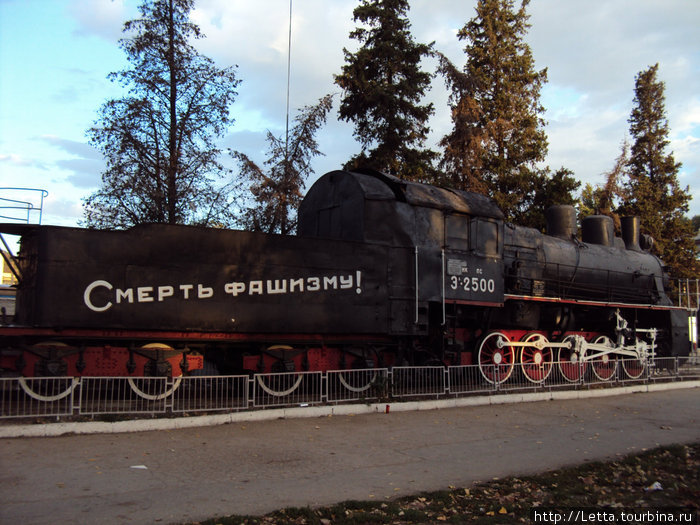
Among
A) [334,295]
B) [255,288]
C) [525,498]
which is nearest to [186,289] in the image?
[255,288]

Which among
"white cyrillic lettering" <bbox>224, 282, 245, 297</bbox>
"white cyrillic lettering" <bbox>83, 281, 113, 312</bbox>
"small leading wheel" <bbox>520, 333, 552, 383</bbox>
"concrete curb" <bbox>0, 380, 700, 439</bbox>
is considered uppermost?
"white cyrillic lettering" <bbox>224, 282, 245, 297</bbox>

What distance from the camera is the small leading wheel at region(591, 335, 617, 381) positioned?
15017 millimetres

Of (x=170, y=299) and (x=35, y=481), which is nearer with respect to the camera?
(x=35, y=481)

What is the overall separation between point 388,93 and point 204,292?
14931mm

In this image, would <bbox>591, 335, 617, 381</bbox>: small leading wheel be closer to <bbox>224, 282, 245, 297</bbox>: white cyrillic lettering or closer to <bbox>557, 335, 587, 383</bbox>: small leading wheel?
<bbox>557, 335, 587, 383</bbox>: small leading wheel

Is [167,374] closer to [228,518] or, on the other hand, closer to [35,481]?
[35,481]

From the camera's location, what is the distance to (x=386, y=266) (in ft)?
38.8

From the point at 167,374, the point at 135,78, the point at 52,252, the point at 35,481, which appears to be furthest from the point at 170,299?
the point at 135,78

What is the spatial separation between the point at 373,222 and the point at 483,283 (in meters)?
3.15

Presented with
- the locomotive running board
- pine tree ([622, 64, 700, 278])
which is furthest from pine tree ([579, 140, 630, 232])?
the locomotive running board

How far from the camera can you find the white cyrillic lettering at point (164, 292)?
383 inches

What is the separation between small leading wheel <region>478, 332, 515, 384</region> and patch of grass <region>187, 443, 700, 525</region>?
6.20m

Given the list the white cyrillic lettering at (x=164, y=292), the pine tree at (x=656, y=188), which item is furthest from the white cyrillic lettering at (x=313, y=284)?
the pine tree at (x=656, y=188)

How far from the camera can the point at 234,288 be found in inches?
407
